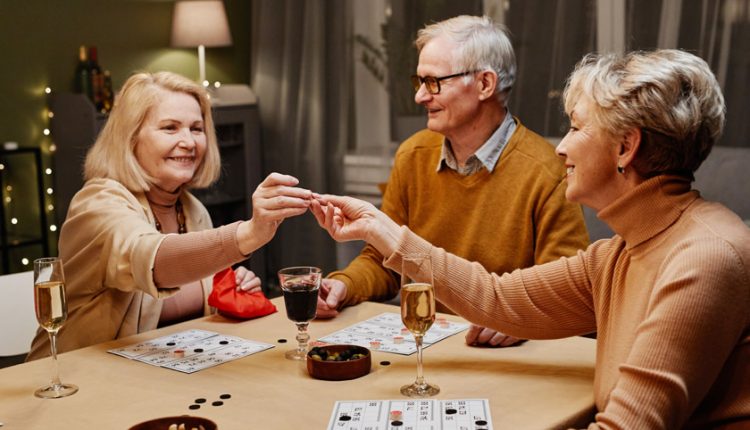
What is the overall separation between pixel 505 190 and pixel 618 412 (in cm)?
132

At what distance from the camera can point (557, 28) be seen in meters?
4.09

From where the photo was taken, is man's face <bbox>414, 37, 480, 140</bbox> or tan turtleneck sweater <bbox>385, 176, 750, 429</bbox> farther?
man's face <bbox>414, 37, 480, 140</bbox>

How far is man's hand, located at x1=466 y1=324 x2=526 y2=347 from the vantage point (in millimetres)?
1962

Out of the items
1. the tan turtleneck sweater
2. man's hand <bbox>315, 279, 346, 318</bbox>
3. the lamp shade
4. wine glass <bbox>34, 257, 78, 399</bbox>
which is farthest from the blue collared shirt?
the lamp shade

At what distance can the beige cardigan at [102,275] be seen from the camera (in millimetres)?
2137

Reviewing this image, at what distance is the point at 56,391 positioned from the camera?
5.58 feet

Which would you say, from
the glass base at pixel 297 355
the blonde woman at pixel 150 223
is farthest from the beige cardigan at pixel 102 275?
the glass base at pixel 297 355

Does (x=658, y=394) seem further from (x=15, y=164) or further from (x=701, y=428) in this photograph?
(x=15, y=164)

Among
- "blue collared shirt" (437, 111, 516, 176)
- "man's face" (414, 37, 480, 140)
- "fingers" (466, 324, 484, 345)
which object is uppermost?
"man's face" (414, 37, 480, 140)

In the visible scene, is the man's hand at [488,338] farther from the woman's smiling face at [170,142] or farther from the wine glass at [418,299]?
the woman's smiling face at [170,142]

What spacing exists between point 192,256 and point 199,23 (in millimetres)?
3063

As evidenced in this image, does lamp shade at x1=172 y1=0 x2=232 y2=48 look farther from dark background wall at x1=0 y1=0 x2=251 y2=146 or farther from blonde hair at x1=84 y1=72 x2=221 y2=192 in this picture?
blonde hair at x1=84 y1=72 x2=221 y2=192

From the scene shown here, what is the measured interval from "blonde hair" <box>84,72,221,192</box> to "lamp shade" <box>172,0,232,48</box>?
239 centimetres

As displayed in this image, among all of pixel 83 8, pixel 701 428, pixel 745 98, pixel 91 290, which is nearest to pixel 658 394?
pixel 701 428
